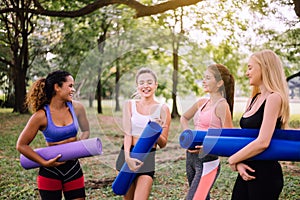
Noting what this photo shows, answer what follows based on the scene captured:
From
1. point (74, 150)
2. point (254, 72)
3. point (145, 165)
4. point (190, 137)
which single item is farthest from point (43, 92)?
point (254, 72)

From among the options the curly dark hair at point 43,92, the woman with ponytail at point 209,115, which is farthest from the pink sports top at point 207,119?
the curly dark hair at point 43,92

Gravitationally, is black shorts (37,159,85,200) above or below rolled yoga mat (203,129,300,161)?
below

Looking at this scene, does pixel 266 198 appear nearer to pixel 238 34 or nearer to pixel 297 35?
pixel 297 35

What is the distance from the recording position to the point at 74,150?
252 cm

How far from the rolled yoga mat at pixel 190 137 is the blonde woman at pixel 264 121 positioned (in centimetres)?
27

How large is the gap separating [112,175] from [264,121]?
12.2ft

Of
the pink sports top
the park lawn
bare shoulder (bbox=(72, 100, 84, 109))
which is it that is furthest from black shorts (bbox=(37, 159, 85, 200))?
the pink sports top

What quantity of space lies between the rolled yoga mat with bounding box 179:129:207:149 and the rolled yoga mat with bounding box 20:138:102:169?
0.48 m

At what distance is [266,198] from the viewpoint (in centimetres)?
218

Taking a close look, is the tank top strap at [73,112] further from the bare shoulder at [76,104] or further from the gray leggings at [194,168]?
the gray leggings at [194,168]

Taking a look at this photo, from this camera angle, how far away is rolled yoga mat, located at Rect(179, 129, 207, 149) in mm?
2412

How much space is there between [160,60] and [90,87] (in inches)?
17.8

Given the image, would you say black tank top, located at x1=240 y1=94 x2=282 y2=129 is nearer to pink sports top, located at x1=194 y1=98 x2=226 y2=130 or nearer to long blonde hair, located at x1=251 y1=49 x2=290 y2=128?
long blonde hair, located at x1=251 y1=49 x2=290 y2=128

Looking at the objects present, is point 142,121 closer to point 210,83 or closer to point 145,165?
point 145,165
